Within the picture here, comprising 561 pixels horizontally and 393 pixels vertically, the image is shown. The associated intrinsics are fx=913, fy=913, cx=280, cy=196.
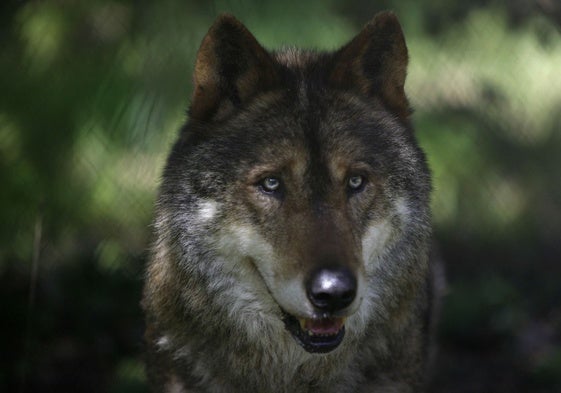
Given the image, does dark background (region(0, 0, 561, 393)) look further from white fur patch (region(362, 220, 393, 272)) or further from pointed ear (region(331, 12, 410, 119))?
white fur patch (region(362, 220, 393, 272))

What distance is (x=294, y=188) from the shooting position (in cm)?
370

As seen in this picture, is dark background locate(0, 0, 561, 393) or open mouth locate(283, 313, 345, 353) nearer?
open mouth locate(283, 313, 345, 353)

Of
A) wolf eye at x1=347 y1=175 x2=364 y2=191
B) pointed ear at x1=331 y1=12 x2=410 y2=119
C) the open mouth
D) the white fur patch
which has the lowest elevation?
the open mouth

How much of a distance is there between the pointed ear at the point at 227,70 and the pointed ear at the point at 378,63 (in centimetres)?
34

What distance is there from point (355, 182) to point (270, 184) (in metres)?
0.36

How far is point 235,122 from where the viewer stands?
13.0 ft

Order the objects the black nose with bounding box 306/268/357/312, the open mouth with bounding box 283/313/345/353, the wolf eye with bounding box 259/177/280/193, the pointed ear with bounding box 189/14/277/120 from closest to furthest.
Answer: the black nose with bounding box 306/268/357/312, the open mouth with bounding box 283/313/345/353, the wolf eye with bounding box 259/177/280/193, the pointed ear with bounding box 189/14/277/120

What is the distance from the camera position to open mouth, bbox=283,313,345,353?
362 centimetres

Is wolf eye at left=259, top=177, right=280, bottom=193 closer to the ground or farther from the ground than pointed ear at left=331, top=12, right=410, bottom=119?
closer to the ground

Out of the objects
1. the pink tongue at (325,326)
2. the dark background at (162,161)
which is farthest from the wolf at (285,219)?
the dark background at (162,161)

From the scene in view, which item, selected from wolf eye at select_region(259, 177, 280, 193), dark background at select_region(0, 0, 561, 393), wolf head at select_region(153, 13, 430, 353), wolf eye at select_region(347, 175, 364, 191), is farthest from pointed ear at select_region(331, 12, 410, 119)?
dark background at select_region(0, 0, 561, 393)

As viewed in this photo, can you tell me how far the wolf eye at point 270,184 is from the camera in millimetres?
3730

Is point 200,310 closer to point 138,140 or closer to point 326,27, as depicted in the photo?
point 138,140

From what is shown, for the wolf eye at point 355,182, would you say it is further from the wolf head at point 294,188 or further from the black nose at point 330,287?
the black nose at point 330,287
